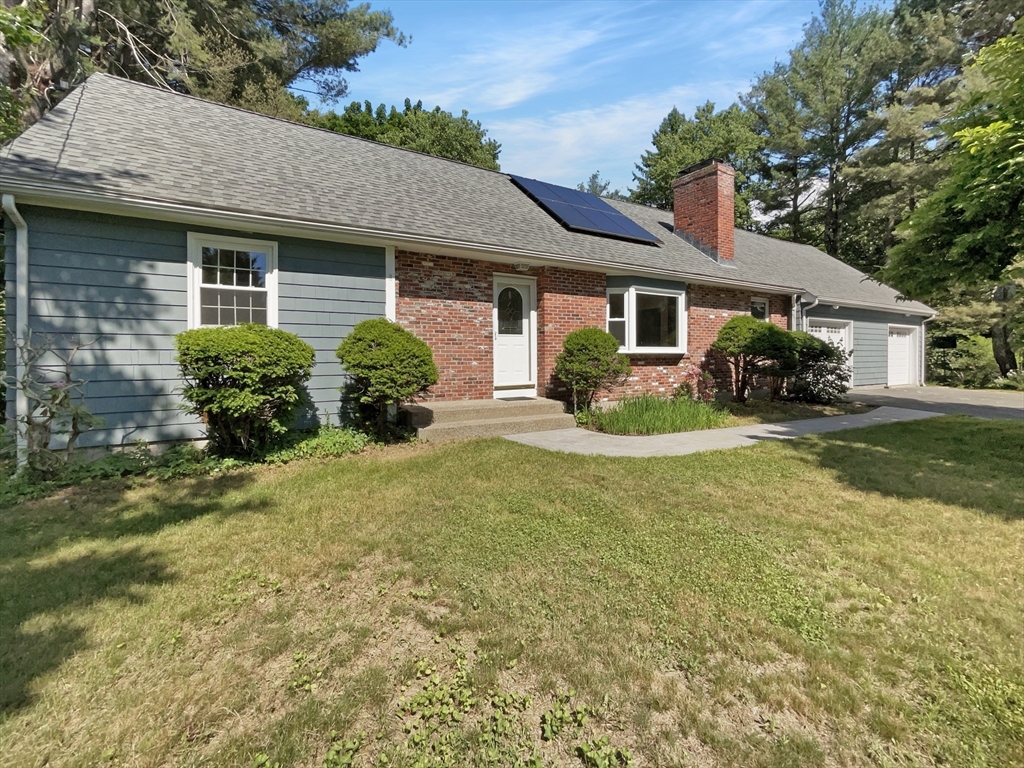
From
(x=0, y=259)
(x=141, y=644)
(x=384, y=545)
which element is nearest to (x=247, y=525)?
(x=384, y=545)

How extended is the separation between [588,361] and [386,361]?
348cm

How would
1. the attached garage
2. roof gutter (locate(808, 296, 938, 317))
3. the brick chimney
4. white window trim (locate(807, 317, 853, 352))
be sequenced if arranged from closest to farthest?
1. the brick chimney
2. roof gutter (locate(808, 296, 938, 317))
3. white window trim (locate(807, 317, 853, 352))
4. the attached garage

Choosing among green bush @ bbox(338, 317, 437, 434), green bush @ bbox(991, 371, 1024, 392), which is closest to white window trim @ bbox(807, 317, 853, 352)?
green bush @ bbox(991, 371, 1024, 392)

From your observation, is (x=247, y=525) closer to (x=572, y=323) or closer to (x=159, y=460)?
(x=159, y=460)

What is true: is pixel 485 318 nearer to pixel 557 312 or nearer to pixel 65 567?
pixel 557 312

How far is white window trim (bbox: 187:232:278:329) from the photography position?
19.1 ft

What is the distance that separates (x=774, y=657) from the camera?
2201 mm

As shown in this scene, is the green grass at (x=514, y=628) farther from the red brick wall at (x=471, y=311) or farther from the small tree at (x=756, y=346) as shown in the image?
the small tree at (x=756, y=346)

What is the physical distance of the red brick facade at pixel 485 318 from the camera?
25.2ft

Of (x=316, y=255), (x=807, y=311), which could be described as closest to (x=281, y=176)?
(x=316, y=255)

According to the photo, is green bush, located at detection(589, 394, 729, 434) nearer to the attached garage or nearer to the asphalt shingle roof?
the asphalt shingle roof

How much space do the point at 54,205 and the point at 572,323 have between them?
23.7ft

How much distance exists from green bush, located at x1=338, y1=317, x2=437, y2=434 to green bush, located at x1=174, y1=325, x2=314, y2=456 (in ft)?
2.22

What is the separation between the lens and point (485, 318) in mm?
8375
